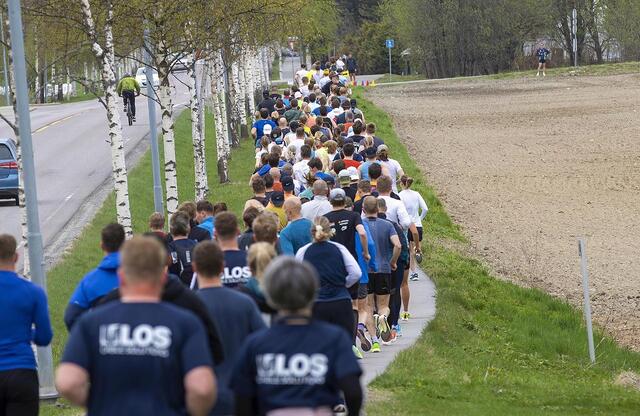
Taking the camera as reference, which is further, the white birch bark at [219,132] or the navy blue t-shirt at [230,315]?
the white birch bark at [219,132]

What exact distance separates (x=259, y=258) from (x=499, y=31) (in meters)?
74.3

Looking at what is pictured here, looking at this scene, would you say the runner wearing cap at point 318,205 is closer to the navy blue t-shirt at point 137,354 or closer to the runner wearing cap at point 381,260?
the runner wearing cap at point 381,260

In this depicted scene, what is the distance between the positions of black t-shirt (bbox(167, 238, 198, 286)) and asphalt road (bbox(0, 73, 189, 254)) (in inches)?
553

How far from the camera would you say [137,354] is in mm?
5539

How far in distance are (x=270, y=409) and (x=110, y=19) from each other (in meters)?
13.6

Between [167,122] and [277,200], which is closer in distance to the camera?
[277,200]

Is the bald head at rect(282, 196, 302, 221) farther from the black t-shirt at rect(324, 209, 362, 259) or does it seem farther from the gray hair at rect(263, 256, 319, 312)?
the gray hair at rect(263, 256, 319, 312)

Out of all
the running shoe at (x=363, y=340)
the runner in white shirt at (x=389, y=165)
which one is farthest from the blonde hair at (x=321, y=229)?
the runner in white shirt at (x=389, y=165)

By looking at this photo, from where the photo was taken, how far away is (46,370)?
13297 mm

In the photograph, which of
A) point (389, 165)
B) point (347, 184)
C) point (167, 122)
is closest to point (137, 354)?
point (347, 184)

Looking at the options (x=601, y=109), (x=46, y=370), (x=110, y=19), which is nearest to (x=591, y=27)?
(x=601, y=109)

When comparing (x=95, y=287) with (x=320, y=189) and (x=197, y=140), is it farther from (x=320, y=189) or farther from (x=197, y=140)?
(x=197, y=140)

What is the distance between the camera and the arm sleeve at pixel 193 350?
5.59 m

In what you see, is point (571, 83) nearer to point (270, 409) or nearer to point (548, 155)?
point (548, 155)
